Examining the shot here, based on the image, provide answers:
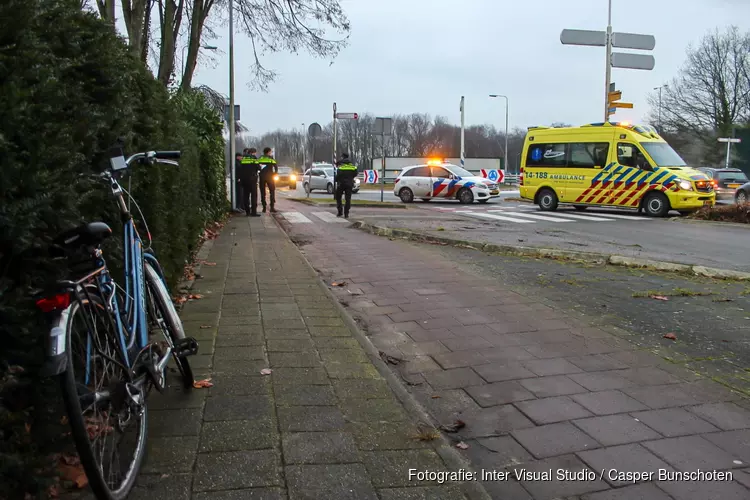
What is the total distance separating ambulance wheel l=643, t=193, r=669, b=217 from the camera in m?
18.3

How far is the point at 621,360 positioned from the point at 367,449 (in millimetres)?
2410

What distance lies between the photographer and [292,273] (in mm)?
7934

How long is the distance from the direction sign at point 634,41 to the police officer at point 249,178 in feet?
43.5

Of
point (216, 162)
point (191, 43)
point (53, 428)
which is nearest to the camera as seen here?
point (53, 428)

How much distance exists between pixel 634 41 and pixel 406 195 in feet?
32.9

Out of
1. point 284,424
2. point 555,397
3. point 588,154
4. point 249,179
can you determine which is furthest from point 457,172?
point 284,424

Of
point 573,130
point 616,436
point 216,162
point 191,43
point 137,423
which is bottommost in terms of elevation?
point 616,436

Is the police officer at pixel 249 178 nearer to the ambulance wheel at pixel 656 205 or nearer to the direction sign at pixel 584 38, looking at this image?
the direction sign at pixel 584 38

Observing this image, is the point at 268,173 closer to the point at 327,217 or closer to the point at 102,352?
the point at 327,217

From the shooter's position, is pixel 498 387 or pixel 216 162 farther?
pixel 216 162

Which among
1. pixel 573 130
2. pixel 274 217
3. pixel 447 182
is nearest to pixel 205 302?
pixel 274 217

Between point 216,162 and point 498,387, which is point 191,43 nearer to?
point 216,162

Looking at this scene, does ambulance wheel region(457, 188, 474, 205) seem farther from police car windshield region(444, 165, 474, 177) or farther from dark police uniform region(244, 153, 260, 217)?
dark police uniform region(244, 153, 260, 217)

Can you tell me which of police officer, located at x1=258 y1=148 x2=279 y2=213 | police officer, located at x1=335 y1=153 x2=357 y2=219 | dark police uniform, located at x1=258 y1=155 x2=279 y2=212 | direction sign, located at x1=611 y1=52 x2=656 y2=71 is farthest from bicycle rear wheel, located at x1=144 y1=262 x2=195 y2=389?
direction sign, located at x1=611 y1=52 x2=656 y2=71
